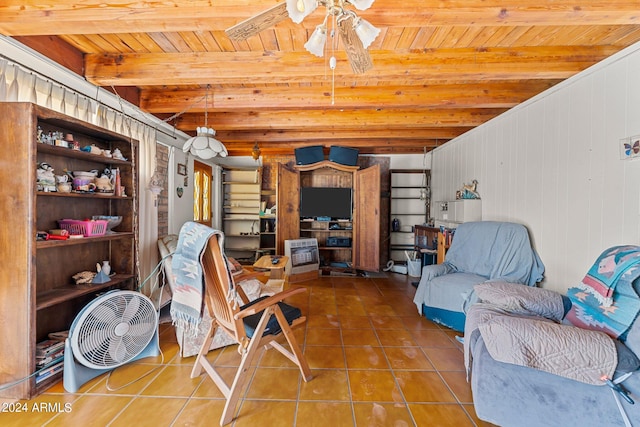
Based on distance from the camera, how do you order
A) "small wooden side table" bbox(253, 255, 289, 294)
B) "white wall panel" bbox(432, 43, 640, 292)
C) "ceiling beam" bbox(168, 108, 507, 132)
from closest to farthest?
"white wall panel" bbox(432, 43, 640, 292) < "ceiling beam" bbox(168, 108, 507, 132) < "small wooden side table" bbox(253, 255, 289, 294)

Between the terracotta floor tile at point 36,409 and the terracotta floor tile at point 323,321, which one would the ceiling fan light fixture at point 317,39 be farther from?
the terracotta floor tile at point 36,409

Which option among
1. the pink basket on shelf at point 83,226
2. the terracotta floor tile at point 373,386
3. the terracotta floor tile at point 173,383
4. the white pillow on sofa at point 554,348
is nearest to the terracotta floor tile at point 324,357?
the terracotta floor tile at point 373,386

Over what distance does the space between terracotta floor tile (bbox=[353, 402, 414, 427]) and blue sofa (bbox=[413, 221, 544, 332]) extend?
1.25 metres

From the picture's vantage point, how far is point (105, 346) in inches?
72.3

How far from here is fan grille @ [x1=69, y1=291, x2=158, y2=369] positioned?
5.68ft

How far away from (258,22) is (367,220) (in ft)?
12.3

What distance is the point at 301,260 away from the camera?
4395mm

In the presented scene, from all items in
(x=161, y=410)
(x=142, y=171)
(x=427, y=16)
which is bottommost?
(x=161, y=410)

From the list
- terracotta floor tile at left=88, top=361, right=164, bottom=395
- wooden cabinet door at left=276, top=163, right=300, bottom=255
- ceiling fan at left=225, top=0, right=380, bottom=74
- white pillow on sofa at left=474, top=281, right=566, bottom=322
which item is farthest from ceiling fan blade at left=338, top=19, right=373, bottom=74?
wooden cabinet door at left=276, top=163, right=300, bottom=255

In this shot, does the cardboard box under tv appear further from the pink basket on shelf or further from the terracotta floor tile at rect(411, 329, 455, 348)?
the pink basket on shelf

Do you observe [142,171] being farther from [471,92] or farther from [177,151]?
[471,92]

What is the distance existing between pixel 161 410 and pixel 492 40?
137 inches

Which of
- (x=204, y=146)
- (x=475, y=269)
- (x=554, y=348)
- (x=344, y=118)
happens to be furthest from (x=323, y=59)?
(x=475, y=269)

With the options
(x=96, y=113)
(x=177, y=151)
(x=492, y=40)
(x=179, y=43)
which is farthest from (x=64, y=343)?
(x=492, y=40)
